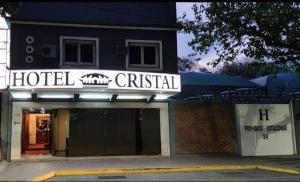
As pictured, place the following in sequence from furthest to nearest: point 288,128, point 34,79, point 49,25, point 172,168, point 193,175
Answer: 1. point 288,128
2. point 49,25
3. point 34,79
4. point 172,168
5. point 193,175

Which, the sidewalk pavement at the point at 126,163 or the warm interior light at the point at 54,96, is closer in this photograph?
the sidewalk pavement at the point at 126,163

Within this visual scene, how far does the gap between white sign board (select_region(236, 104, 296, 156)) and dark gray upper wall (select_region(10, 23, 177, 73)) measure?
13.7 ft

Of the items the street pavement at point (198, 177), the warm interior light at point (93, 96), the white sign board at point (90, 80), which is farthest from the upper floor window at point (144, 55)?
the street pavement at point (198, 177)

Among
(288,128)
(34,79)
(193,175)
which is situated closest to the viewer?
(193,175)

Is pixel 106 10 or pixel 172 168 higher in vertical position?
pixel 106 10

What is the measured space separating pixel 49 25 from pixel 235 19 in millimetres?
8562

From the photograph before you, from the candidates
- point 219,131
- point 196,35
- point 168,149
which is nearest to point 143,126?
point 168,149

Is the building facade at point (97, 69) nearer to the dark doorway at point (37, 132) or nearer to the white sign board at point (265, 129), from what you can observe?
the dark doorway at point (37, 132)

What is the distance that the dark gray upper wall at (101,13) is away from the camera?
2191 cm

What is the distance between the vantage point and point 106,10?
75.2ft

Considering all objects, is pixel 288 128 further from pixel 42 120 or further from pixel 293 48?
pixel 42 120

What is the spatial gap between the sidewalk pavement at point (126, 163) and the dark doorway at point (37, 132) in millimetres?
3218

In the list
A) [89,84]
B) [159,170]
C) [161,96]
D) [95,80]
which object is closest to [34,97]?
[89,84]

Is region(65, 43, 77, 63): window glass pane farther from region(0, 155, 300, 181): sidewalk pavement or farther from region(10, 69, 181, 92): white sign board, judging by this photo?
region(0, 155, 300, 181): sidewalk pavement
